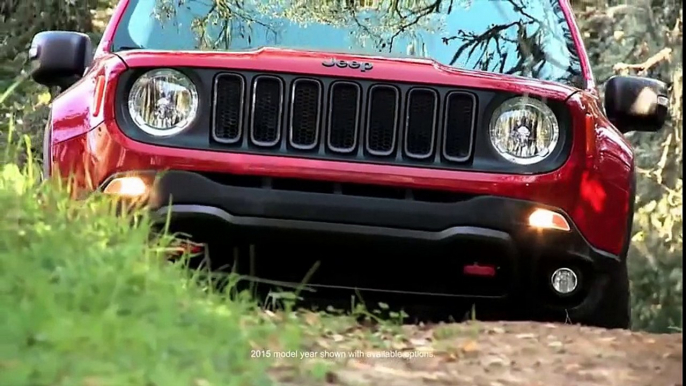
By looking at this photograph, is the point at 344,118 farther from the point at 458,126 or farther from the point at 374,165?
the point at 458,126

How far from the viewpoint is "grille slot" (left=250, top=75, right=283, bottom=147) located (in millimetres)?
4312

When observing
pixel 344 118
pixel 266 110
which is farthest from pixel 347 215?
pixel 266 110

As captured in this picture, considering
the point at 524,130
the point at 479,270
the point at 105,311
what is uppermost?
the point at 524,130

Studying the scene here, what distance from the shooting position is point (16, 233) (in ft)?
12.9

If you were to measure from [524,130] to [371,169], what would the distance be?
0.62 m

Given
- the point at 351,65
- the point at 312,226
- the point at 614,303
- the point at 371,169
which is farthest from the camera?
the point at 614,303

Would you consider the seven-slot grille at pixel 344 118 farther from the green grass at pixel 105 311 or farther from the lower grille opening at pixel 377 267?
the green grass at pixel 105 311

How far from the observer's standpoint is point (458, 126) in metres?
4.38

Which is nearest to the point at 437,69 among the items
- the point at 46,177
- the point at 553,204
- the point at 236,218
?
the point at 553,204

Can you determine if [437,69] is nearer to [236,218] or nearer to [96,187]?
[236,218]

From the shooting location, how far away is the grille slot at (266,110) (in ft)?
14.1

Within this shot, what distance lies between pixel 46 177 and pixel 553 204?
205 centimetres

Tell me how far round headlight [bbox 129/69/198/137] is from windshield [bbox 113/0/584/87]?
0.64 m

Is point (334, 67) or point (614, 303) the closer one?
point (334, 67)
